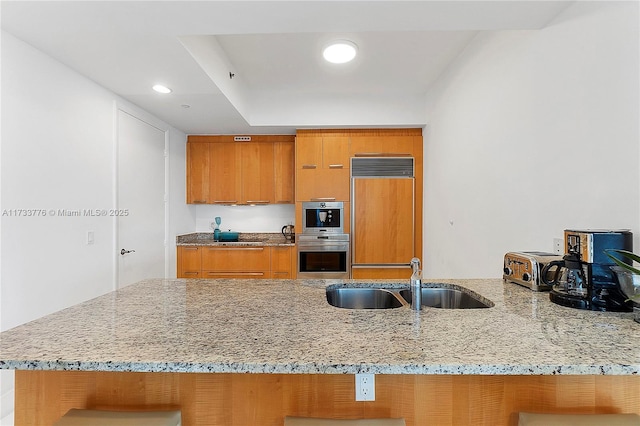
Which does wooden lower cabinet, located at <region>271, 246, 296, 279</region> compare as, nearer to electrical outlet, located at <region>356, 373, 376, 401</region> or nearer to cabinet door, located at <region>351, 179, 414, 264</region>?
cabinet door, located at <region>351, 179, 414, 264</region>

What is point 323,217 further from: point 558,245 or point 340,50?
point 558,245

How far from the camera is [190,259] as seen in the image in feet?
12.9

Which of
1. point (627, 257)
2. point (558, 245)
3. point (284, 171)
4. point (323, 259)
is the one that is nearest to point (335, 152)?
point (284, 171)

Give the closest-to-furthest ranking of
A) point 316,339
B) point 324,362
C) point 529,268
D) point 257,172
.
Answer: point 324,362, point 316,339, point 529,268, point 257,172

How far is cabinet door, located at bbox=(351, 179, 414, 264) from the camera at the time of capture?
380cm

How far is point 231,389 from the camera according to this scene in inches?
41.5

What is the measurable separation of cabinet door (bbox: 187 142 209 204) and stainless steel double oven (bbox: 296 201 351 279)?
144 cm

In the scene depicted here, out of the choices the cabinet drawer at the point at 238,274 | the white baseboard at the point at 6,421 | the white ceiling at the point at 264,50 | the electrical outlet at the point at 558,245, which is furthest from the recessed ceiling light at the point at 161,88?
the electrical outlet at the point at 558,245

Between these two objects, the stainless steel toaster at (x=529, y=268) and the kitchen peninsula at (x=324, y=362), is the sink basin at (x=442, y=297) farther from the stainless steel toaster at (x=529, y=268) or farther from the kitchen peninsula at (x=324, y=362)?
the kitchen peninsula at (x=324, y=362)

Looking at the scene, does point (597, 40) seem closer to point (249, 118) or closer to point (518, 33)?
point (518, 33)

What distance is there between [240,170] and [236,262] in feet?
4.02

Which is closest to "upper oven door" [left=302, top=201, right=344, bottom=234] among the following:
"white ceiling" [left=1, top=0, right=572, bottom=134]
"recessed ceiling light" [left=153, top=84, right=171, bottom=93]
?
"white ceiling" [left=1, top=0, right=572, bottom=134]

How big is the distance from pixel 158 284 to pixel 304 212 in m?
2.30

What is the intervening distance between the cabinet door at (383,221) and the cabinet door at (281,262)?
2.68ft
